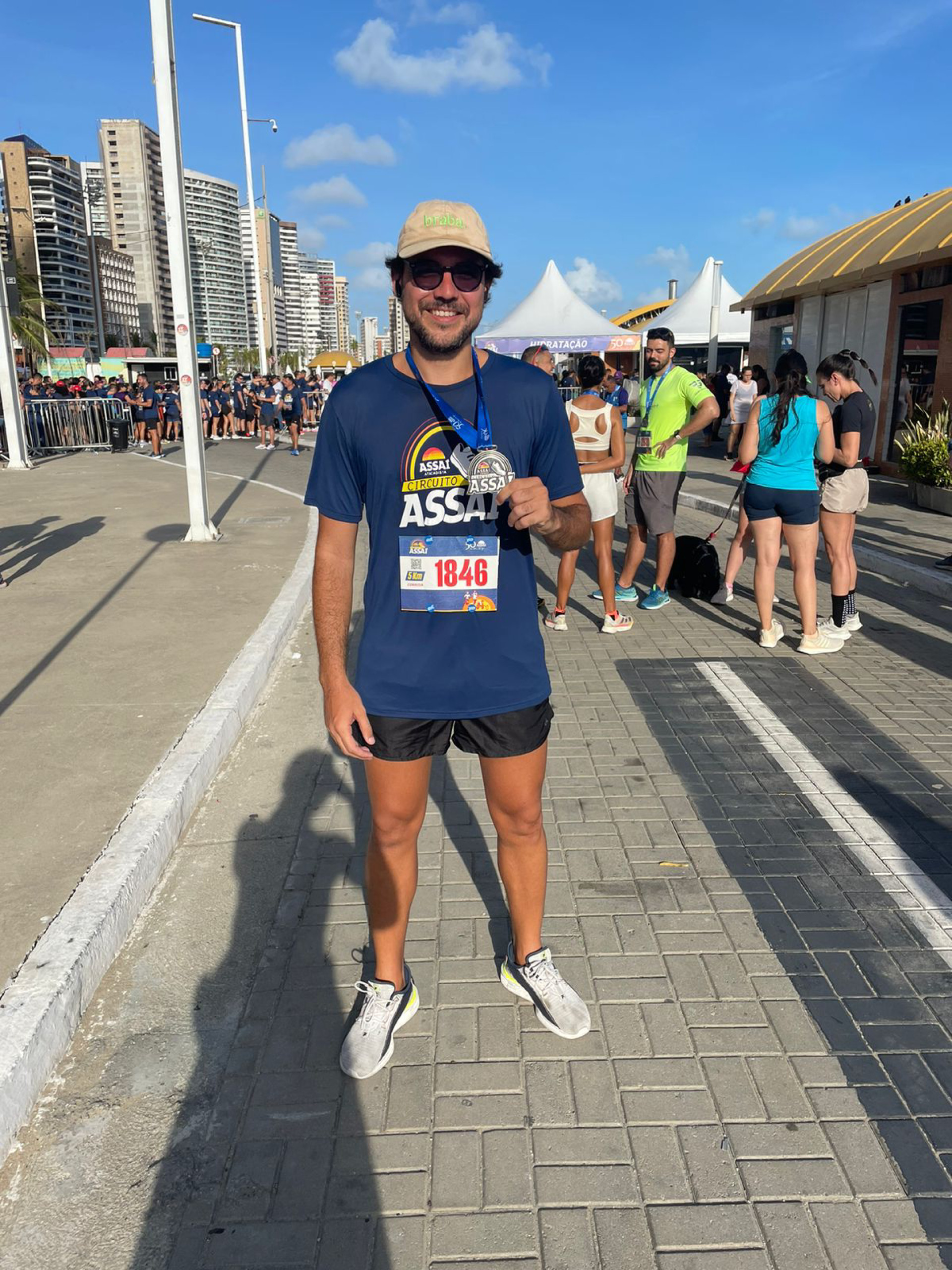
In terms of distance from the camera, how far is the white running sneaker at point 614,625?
276 inches

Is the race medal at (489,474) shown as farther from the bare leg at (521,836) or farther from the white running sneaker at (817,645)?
the white running sneaker at (817,645)

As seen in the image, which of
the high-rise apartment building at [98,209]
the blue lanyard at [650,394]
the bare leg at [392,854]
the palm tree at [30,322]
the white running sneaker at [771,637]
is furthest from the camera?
the high-rise apartment building at [98,209]

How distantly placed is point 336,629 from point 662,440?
509cm

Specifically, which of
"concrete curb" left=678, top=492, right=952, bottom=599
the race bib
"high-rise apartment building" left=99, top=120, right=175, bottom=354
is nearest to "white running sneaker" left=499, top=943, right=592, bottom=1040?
the race bib

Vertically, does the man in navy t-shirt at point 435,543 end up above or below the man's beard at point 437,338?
below

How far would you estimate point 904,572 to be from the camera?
876cm

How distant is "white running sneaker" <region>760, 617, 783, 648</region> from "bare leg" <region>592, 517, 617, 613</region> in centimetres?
111

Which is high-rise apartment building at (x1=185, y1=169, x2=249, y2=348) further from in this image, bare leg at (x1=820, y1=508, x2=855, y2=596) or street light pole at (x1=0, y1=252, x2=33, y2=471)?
bare leg at (x1=820, y1=508, x2=855, y2=596)

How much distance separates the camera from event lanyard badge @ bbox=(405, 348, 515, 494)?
7.09 ft

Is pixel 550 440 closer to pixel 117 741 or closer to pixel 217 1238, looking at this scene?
pixel 217 1238

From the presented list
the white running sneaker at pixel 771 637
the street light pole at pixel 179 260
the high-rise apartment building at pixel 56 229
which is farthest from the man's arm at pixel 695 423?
the high-rise apartment building at pixel 56 229

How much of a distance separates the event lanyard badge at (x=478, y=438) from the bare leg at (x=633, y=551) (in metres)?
5.19

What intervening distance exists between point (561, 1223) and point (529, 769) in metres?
1.08

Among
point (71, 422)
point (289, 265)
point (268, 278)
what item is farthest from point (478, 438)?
point (289, 265)
